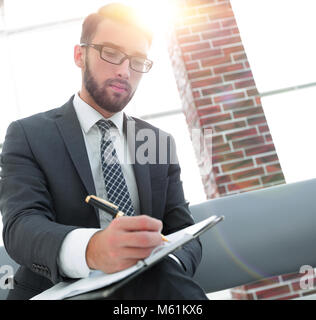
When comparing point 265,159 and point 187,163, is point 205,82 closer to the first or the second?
point 265,159

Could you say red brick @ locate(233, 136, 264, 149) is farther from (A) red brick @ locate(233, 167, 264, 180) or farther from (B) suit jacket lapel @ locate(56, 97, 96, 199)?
(B) suit jacket lapel @ locate(56, 97, 96, 199)

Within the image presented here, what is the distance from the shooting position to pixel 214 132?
3.14 m

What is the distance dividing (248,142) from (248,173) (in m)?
0.26

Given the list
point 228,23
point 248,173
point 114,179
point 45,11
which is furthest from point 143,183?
point 45,11

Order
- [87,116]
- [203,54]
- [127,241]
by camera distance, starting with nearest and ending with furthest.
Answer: [127,241] < [87,116] < [203,54]

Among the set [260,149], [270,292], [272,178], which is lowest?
[270,292]

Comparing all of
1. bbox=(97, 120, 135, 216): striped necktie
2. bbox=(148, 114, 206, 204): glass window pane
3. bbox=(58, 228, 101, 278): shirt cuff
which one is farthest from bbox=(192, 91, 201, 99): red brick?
bbox=(58, 228, 101, 278): shirt cuff

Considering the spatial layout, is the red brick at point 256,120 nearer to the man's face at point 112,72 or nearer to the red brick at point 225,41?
the red brick at point 225,41

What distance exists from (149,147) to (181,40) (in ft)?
6.10

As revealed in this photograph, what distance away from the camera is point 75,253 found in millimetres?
903

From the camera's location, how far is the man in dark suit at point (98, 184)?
0.84 m

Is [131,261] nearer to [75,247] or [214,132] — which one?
[75,247]

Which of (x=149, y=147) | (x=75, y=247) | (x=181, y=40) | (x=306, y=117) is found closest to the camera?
(x=75, y=247)
